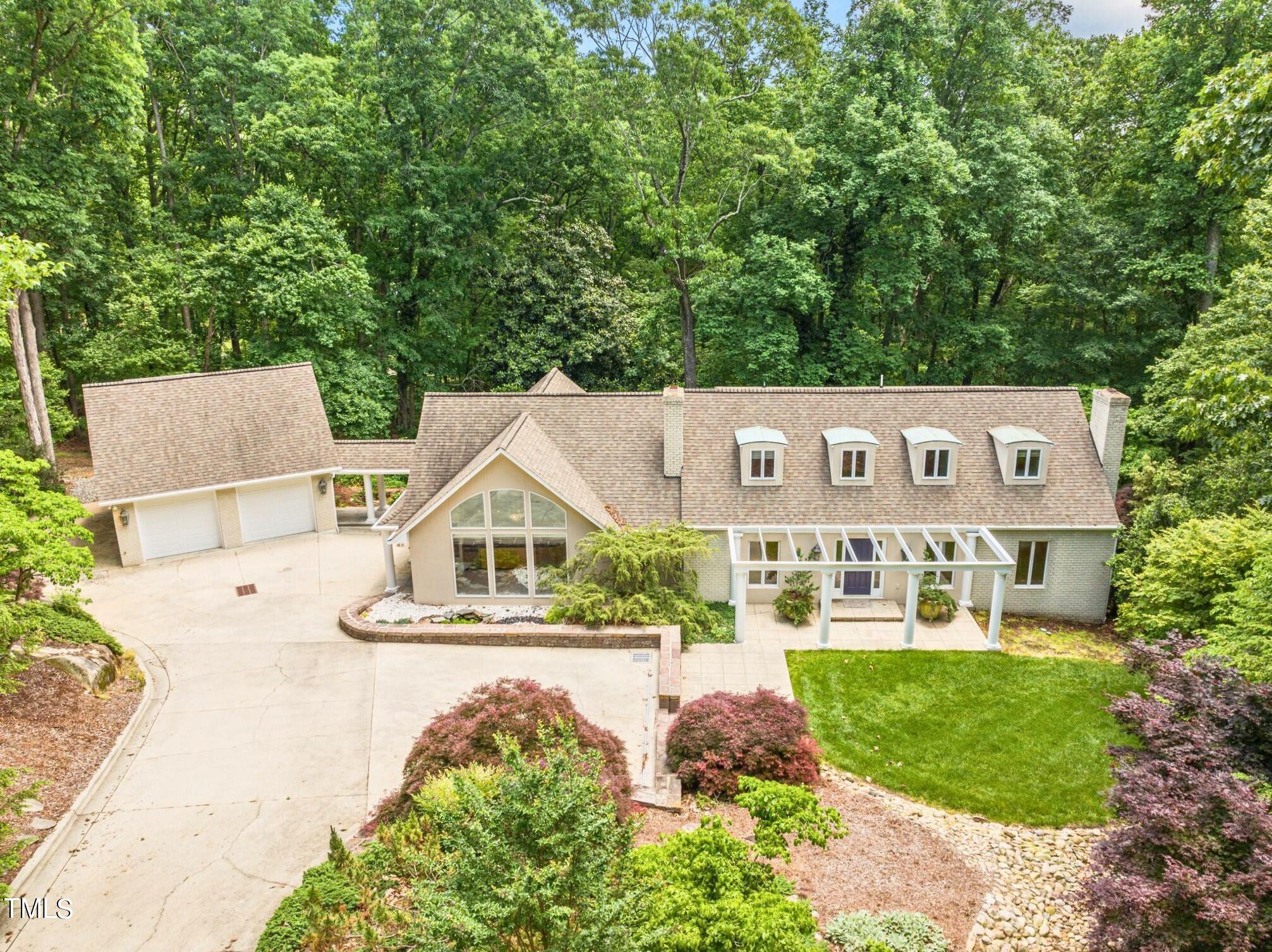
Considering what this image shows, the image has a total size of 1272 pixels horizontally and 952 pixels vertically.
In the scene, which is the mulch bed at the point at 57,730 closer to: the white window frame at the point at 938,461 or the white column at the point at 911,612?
the white column at the point at 911,612

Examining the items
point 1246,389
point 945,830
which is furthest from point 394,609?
point 1246,389

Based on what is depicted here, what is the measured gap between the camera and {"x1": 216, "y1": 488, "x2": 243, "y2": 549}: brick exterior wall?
83.5 ft

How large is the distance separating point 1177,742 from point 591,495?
47.4ft

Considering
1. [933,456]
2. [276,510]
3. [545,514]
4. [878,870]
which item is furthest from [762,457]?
[276,510]

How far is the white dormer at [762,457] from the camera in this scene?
22.7 meters

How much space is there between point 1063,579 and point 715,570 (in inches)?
381

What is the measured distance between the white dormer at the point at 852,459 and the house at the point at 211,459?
51.2ft

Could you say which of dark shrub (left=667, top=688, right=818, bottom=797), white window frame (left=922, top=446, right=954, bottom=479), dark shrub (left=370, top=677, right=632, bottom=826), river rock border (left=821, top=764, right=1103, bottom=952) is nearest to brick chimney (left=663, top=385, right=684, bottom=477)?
white window frame (left=922, top=446, right=954, bottom=479)

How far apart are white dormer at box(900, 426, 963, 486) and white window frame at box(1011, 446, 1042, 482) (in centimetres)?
156

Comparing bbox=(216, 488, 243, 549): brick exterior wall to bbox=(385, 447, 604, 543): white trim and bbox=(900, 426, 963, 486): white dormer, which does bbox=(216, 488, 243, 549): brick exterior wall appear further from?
bbox=(900, 426, 963, 486): white dormer

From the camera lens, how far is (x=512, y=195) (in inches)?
1449

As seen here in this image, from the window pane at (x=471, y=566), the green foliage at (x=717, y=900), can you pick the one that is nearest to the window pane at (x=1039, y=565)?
the window pane at (x=471, y=566)

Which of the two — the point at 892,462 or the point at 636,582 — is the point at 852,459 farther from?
the point at 636,582

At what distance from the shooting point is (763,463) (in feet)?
75.0
